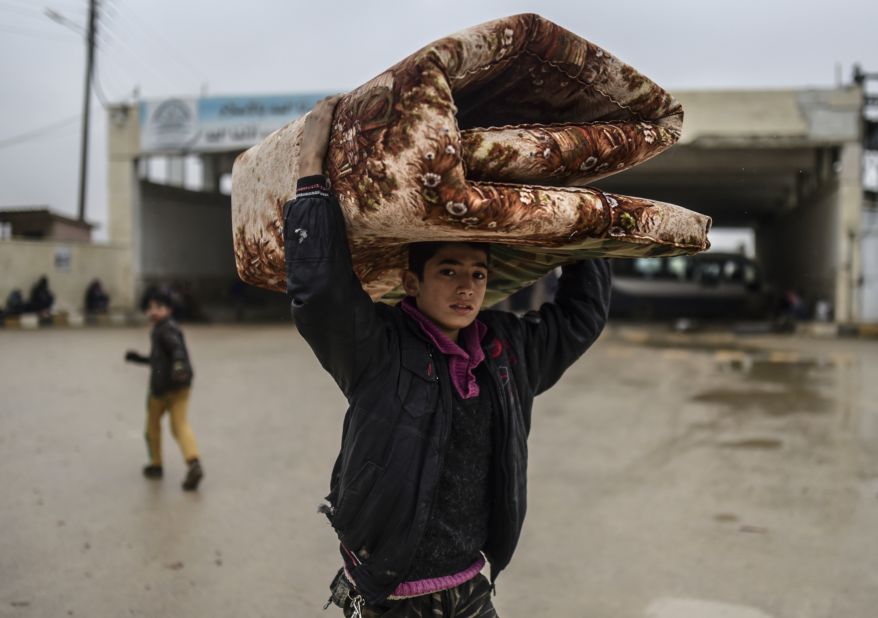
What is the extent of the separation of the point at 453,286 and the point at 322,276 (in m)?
0.39

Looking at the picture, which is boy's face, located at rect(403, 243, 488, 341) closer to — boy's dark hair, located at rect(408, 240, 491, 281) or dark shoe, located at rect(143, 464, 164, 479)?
boy's dark hair, located at rect(408, 240, 491, 281)

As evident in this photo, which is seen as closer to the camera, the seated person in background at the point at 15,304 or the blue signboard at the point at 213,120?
the seated person in background at the point at 15,304

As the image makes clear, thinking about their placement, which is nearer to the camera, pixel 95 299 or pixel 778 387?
pixel 778 387

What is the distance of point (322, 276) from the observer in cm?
151

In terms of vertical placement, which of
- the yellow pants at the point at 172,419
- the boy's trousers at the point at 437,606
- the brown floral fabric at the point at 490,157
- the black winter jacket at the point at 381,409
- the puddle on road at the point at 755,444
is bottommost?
the puddle on road at the point at 755,444

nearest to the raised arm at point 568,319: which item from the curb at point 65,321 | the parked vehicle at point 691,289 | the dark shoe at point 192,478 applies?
the dark shoe at point 192,478

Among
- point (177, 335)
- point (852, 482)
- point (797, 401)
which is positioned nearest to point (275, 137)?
point (177, 335)

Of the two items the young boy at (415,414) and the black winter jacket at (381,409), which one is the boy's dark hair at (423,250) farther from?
the black winter jacket at (381,409)

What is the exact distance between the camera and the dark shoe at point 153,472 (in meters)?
5.14

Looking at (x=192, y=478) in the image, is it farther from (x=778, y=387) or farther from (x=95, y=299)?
(x=95, y=299)

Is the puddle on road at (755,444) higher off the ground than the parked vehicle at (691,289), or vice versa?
the parked vehicle at (691,289)

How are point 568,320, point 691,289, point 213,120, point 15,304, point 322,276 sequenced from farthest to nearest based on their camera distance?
point 691,289
point 213,120
point 15,304
point 568,320
point 322,276

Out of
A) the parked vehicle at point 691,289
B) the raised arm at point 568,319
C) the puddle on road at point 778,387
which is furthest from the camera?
the parked vehicle at point 691,289

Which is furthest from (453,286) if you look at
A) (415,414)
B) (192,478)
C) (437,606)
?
(192,478)
